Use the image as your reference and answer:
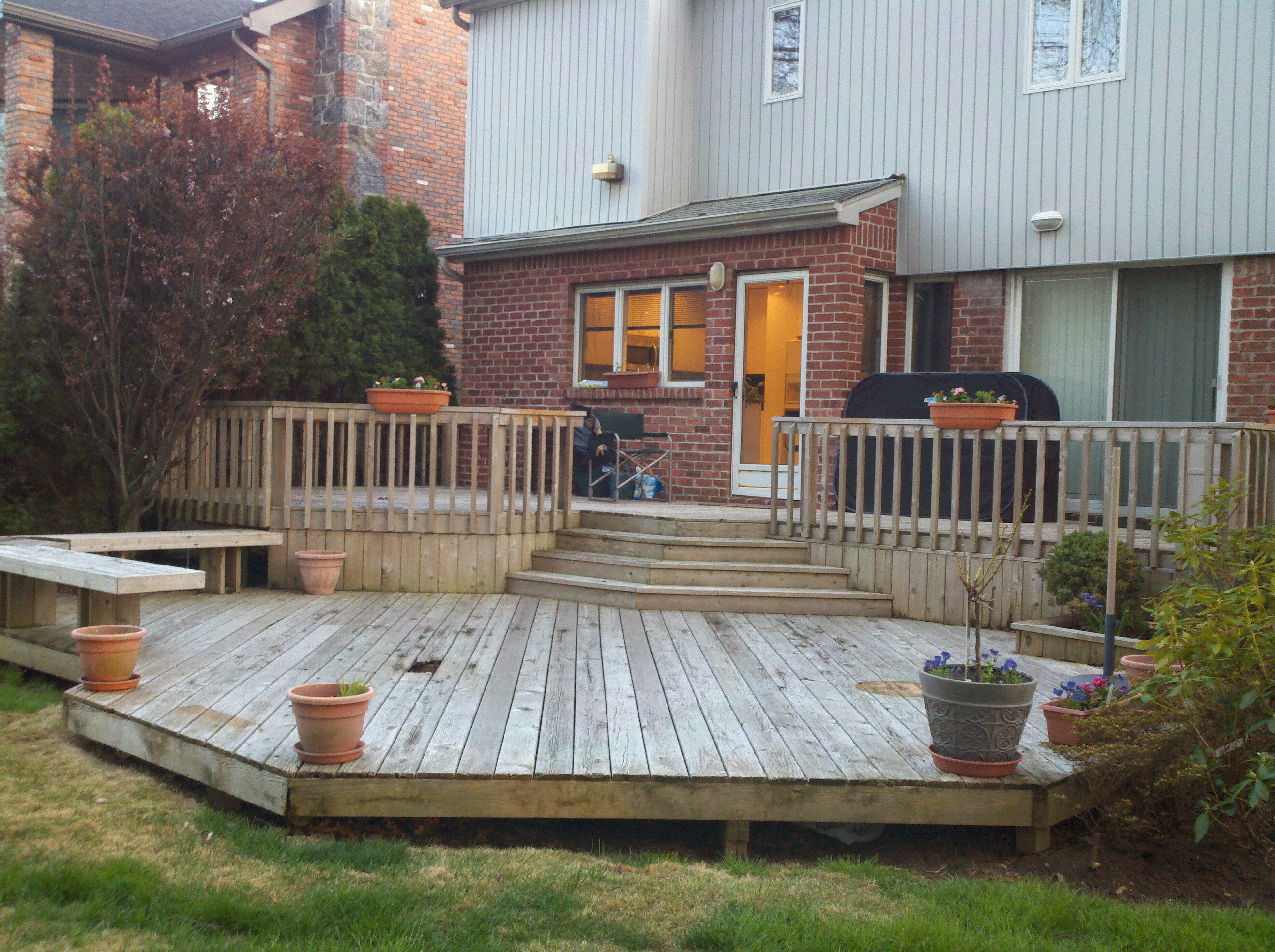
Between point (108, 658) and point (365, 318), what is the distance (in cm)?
634

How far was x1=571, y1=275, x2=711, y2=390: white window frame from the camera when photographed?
32.6 feet

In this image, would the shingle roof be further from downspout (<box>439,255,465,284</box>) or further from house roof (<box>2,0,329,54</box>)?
downspout (<box>439,255,465,284</box>)

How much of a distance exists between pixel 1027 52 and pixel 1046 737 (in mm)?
6261

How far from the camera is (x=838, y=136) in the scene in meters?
9.68

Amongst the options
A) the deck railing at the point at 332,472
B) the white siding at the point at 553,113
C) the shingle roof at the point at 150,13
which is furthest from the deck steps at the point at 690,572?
the shingle roof at the point at 150,13

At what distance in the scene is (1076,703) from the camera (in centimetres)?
409

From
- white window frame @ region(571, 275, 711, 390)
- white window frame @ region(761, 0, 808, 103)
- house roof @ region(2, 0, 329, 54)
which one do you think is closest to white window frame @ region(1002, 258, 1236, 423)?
white window frame @ region(571, 275, 711, 390)

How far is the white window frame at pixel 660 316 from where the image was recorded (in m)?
9.92

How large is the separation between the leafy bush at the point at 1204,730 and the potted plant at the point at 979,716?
22 centimetres

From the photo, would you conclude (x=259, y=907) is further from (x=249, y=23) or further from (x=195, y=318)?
(x=249, y=23)

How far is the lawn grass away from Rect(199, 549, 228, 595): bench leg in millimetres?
3455

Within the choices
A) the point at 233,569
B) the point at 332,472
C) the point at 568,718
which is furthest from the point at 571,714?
the point at 233,569

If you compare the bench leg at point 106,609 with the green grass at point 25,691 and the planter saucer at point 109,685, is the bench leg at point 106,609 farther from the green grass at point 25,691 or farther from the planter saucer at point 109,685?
the planter saucer at point 109,685

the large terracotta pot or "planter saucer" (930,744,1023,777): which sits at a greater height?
the large terracotta pot
